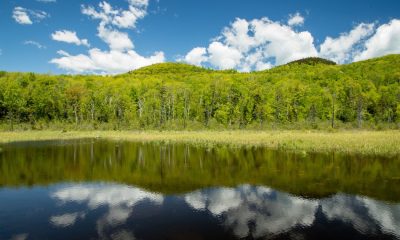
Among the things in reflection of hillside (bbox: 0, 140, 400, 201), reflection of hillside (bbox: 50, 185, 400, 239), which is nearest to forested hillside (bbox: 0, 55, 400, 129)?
reflection of hillside (bbox: 0, 140, 400, 201)

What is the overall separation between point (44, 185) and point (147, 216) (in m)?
10.8

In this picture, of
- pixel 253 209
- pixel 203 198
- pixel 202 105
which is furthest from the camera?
pixel 202 105

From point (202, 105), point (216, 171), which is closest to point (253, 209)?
point (216, 171)

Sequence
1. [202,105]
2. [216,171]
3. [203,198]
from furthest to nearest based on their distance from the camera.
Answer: [202,105] → [216,171] → [203,198]

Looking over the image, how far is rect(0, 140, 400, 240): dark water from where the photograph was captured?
14.1 meters

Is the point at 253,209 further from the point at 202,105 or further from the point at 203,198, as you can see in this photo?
the point at 202,105

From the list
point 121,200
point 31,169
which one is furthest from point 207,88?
point 121,200

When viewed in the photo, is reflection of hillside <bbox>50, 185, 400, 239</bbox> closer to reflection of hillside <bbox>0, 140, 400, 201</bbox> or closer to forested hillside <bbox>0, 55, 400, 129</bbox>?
reflection of hillside <bbox>0, 140, 400, 201</bbox>

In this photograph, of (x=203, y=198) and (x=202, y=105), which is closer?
(x=203, y=198)

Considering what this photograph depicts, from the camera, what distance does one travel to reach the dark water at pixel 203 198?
1412cm

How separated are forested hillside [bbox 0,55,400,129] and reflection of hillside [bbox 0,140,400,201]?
48415mm

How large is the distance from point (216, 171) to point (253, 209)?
→ 10411 millimetres

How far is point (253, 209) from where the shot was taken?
56.1 feet

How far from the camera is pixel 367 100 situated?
90.8m
